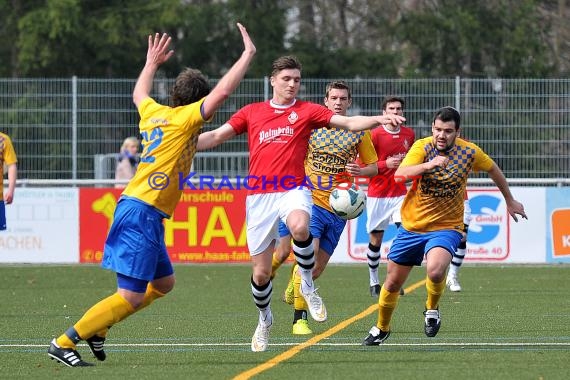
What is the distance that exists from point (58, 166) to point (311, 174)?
32.3 ft

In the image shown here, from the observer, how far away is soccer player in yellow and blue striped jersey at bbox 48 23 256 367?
29.5 feet

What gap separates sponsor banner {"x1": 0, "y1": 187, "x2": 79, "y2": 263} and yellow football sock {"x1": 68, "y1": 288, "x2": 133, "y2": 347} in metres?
13.4

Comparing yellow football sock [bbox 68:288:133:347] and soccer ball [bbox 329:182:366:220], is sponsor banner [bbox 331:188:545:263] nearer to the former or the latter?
soccer ball [bbox 329:182:366:220]

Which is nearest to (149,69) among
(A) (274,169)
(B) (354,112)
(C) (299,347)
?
(A) (274,169)

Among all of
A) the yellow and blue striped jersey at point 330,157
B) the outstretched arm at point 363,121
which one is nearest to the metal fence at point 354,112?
the yellow and blue striped jersey at point 330,157

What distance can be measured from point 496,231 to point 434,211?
1148 cm

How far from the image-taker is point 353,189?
40.4 feet

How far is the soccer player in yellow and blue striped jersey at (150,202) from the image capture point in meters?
8.98

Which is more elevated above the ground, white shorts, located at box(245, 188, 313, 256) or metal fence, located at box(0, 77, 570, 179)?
metal fence, located at box(0, 77, 570, 179)

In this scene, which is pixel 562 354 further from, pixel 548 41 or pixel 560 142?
pixel 548 41

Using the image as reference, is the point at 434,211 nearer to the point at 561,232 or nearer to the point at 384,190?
the point at 384,190

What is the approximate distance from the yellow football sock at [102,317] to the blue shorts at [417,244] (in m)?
2.45

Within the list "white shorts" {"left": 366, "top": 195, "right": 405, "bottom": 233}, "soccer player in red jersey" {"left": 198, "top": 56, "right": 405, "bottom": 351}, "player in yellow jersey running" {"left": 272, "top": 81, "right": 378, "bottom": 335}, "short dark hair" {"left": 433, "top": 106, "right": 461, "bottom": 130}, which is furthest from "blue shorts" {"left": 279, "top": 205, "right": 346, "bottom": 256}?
"white shorts" {"left": 366, "top": 195, "right": 405, "bottom": 233}

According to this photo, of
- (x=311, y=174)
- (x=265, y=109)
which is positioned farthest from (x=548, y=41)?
(x=265, y=109)
